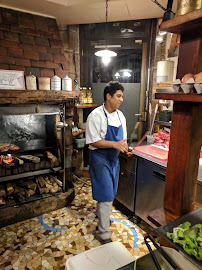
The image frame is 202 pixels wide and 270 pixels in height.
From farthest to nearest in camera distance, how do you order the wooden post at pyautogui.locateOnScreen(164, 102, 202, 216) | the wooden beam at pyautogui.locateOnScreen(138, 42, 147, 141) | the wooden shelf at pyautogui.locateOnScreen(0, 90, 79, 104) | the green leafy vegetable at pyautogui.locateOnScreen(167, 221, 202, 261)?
1. the wooden beam at pyautogui.locateOnScreen(138, 42, 147, 141)
2. the wooden shelf at pyautogui.locateOnScreen(0, 90, 79, 104)
3. the wooden post at pyautogui.locateOnScreen(164, 102, 202, 216)
4. the green leafy vegetable at pyautogui.locateOnScreen(167, 221, 202, 261)

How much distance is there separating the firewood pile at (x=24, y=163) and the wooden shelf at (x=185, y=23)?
2.84 metres

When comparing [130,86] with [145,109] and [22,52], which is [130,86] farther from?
[22,52]

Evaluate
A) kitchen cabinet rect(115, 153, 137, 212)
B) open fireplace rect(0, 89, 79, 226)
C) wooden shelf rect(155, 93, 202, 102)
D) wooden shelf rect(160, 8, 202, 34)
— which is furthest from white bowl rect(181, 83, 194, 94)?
open fireplace rect(0, 89, 79, 226)

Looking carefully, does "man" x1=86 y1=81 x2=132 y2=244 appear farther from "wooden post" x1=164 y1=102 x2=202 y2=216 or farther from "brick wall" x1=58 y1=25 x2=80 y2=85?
"brick wall" x1=58 y1=25 x2=80 y2=85

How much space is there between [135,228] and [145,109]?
88.3 inches

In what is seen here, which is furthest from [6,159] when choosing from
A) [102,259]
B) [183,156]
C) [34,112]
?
[183,156]

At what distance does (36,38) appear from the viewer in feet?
10.5

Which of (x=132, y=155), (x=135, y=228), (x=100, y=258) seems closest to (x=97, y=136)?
(x=132, y=155)

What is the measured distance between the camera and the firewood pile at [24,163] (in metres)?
3.11

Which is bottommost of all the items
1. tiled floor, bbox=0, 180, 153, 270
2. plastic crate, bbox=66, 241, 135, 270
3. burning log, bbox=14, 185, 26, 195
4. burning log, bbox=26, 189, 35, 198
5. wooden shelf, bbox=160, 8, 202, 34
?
tiled floor, bbox=0, 180, 153, 270

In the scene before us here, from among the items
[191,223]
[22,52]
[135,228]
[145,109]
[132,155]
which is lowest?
[135,228]

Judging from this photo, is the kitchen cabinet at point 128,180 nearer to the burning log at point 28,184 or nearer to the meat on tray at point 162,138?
the meat on tray at point 162,138

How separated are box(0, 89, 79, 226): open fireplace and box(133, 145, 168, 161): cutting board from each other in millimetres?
1302

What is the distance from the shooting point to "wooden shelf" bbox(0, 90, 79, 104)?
2.82 meters
